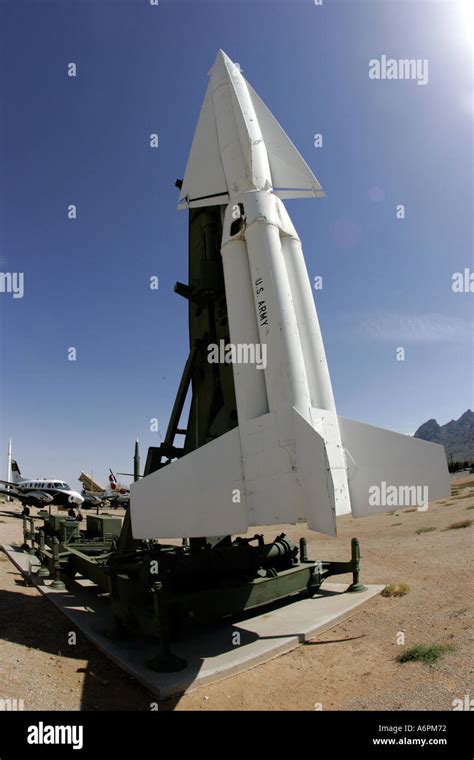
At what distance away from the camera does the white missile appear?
4.16 metres

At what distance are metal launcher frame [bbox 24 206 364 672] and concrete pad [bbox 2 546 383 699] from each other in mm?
195

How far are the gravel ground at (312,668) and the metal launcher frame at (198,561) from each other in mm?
605

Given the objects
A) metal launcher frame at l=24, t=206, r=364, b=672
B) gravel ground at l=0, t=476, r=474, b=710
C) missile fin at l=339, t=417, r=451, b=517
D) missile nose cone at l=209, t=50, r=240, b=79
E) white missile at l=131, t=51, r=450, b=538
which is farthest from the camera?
missile nose cone at l=209, t=50, r=240, b=79

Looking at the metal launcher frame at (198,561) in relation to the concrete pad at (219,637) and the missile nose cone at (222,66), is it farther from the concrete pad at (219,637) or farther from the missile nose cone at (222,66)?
the missile nose cone at (222,66)

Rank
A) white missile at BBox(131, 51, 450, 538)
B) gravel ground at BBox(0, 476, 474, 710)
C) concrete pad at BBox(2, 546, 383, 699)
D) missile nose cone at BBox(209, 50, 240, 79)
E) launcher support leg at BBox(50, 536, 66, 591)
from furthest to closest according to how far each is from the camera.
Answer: launcher support leg at BBox(50, 536, 66, 591) < missile nose cone at BBox(209, 50, 240, 79) < concrete pad at BBox(2, 546, 383, 699) < white missile at BBox(131, 51, 450, 538) < gravel ground at BBox(0, 476, 474, 710)

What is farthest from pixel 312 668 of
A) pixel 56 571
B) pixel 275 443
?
pixel 56 571

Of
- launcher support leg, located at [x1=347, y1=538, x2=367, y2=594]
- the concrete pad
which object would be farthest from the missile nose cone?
the concrete pad

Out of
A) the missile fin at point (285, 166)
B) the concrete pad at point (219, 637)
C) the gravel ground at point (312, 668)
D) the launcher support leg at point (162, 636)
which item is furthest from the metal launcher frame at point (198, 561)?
the missile fin at point (285, 166)

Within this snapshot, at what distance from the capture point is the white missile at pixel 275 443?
4164 millimetres

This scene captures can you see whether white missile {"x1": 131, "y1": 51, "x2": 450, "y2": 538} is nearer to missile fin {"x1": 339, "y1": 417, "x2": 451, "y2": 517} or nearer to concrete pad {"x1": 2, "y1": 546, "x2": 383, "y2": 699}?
missile fin {"x1": 339, "y1": 417, "x2": 451, "y2": 517}

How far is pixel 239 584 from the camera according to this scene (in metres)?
5.48

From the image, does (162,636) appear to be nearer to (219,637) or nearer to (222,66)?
(219,637)

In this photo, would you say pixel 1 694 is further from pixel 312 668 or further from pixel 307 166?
pixel 307 166
